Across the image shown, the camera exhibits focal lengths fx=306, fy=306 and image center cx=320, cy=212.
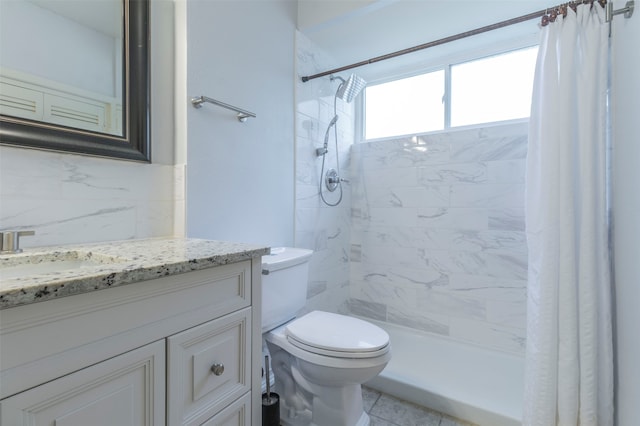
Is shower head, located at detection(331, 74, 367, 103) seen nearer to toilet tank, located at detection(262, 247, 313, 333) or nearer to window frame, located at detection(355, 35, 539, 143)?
window frame, located at detection(355, 35, 539, 143)

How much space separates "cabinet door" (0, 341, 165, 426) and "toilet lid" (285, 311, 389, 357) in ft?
2.09

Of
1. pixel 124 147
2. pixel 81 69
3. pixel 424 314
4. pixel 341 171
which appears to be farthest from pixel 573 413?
pixel 81 69

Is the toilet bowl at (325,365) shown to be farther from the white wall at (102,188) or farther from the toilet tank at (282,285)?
the white wall at (102,188)

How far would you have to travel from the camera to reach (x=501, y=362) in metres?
1.93

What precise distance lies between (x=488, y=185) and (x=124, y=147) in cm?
205

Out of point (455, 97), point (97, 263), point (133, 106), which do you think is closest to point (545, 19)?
point (455, 97)

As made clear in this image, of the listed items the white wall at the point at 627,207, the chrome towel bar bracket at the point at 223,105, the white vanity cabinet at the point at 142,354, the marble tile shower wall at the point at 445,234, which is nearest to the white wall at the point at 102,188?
the chrome towel bar bracket at the point at 223,105

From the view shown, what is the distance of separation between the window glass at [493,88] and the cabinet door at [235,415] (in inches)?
85.0

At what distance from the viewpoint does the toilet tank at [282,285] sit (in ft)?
4.45

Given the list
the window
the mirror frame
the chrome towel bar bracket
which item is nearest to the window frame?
the window

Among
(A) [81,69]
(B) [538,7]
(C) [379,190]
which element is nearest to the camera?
(A) [81,69]

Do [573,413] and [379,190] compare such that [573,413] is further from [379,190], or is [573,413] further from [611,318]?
[379,190]

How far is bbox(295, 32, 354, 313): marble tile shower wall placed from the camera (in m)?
1.97

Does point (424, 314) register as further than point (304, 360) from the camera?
Yes
